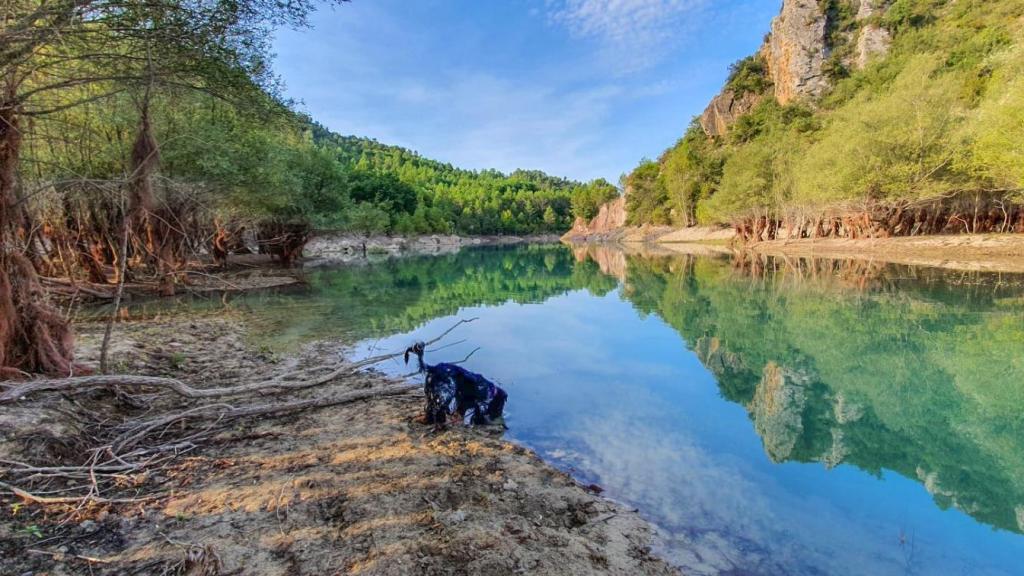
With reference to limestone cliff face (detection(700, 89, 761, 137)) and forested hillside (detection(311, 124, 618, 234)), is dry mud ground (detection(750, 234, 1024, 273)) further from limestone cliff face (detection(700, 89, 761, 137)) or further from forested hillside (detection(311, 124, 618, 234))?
limestone cliff face (detection(700, 89, 761, 137))

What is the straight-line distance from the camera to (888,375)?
8.24m

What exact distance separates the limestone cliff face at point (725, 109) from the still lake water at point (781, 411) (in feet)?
255

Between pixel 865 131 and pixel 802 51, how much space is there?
52604mm

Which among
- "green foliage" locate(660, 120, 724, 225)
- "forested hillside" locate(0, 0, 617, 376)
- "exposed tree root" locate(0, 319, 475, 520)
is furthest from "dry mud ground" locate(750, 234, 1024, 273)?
"green foliage" locate(660, 120, 724, 225)

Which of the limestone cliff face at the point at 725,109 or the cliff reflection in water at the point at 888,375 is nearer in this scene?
the cliff reflection in water at the point at 888,375

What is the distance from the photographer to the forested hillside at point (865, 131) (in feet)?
89.5

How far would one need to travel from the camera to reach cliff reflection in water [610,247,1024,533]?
5.26m

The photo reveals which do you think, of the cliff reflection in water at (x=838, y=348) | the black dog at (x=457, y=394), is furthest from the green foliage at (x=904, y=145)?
the black dog at (x=457, y=394)

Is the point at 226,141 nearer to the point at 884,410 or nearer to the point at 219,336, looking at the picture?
the point at 219,336

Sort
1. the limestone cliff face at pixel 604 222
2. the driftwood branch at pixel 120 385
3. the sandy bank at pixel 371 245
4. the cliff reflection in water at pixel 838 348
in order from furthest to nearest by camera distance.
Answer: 1. the limestone cliff face at pixel 604 222
2. the sandy bank at pixel 371 245
3. the cliff reflection in water at pixel 838 348
4. the driftwood branch at pixel 120 385

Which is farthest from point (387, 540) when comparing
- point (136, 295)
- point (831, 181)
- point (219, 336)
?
point (831, 181)

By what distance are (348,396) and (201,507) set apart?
277cm

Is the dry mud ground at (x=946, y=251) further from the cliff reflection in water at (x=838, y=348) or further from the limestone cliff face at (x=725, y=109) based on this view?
the limestone cliff face at (x=725, y=109)

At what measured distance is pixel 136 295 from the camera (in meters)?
16.7
